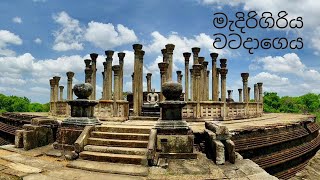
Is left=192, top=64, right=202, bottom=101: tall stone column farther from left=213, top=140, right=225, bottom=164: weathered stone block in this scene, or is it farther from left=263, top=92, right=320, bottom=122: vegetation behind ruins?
left=263, top=92, right=320, bottom=122: vegetation behind ruins

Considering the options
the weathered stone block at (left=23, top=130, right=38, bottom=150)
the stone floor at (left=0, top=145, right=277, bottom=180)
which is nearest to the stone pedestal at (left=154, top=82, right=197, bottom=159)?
the stone floor at (left=0, top=145, right=277, bottom=180)

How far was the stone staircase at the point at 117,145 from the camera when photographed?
24.0 feet

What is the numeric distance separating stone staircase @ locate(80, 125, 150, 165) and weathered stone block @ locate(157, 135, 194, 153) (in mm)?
488

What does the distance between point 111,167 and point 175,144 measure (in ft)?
5.89

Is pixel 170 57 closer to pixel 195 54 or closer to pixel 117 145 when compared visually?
pixel 195 54

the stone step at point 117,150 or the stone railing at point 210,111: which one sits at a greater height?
the stone railing at point 210,111

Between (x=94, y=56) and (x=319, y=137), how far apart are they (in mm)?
17383

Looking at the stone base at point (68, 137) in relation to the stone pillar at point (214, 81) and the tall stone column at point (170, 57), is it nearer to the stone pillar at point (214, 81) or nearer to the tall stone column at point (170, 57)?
the tall stone column at point (170, 57)

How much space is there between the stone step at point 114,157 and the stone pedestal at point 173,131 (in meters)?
0.63

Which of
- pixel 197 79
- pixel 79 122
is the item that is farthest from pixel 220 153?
pixel 197 79

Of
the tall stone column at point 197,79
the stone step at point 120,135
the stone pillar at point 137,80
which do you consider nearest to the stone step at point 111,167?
the stone step at point 120,135

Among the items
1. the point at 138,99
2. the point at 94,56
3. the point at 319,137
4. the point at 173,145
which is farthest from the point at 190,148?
the point at 319,137

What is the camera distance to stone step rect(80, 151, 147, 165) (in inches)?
280

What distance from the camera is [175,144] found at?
24.9 ft
